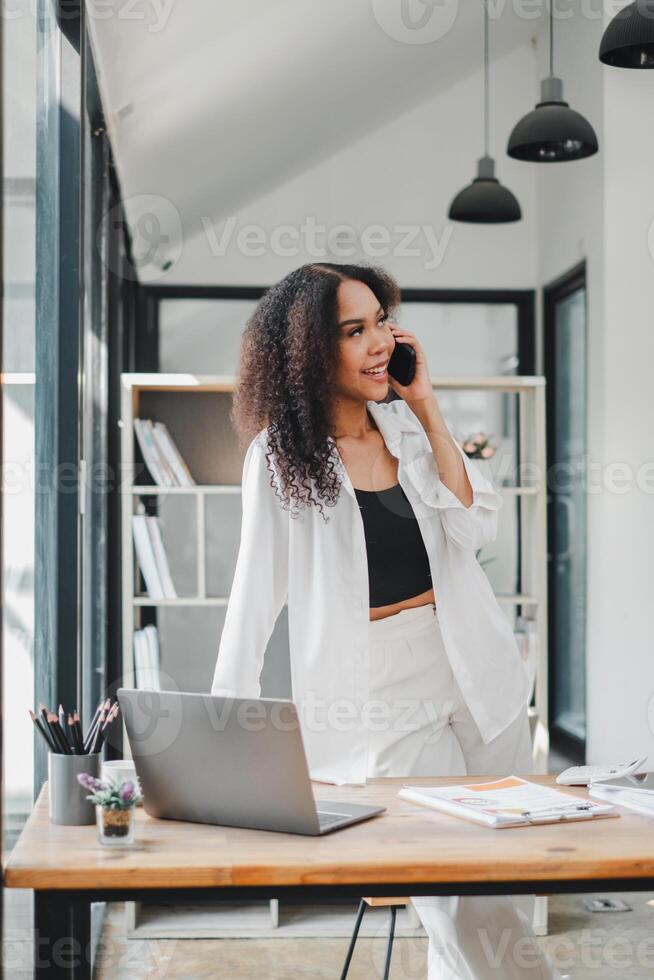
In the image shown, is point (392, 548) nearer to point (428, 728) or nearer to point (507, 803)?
point (428, 728)

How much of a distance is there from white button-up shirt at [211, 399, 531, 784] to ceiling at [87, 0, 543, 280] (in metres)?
1.42

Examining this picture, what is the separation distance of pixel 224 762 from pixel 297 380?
2.76 ft

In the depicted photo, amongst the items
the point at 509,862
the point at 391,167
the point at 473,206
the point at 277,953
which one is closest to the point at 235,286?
the point at 391,167

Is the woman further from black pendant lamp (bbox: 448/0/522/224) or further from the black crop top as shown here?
black pendant lamp (bbox: 448/0/522/224)

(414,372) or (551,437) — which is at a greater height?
(551,437)

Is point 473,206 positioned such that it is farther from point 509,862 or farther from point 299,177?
point 509,862

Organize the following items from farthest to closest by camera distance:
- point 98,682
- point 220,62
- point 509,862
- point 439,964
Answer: point 98,682 < point 220,62 < point 439,964 < point 509,862

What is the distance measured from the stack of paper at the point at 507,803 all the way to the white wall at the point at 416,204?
479cm

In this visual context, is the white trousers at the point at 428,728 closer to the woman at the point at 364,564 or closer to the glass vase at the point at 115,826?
the woman at the point at 364,564

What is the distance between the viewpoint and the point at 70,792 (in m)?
1.58

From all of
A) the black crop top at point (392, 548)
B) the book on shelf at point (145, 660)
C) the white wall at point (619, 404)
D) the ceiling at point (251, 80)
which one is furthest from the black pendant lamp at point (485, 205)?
the black crop top at point (392, 548)

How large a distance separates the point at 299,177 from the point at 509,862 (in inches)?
210

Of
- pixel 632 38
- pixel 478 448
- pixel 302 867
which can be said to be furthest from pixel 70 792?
pixel 478 448

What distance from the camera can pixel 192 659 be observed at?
421 centimetres
